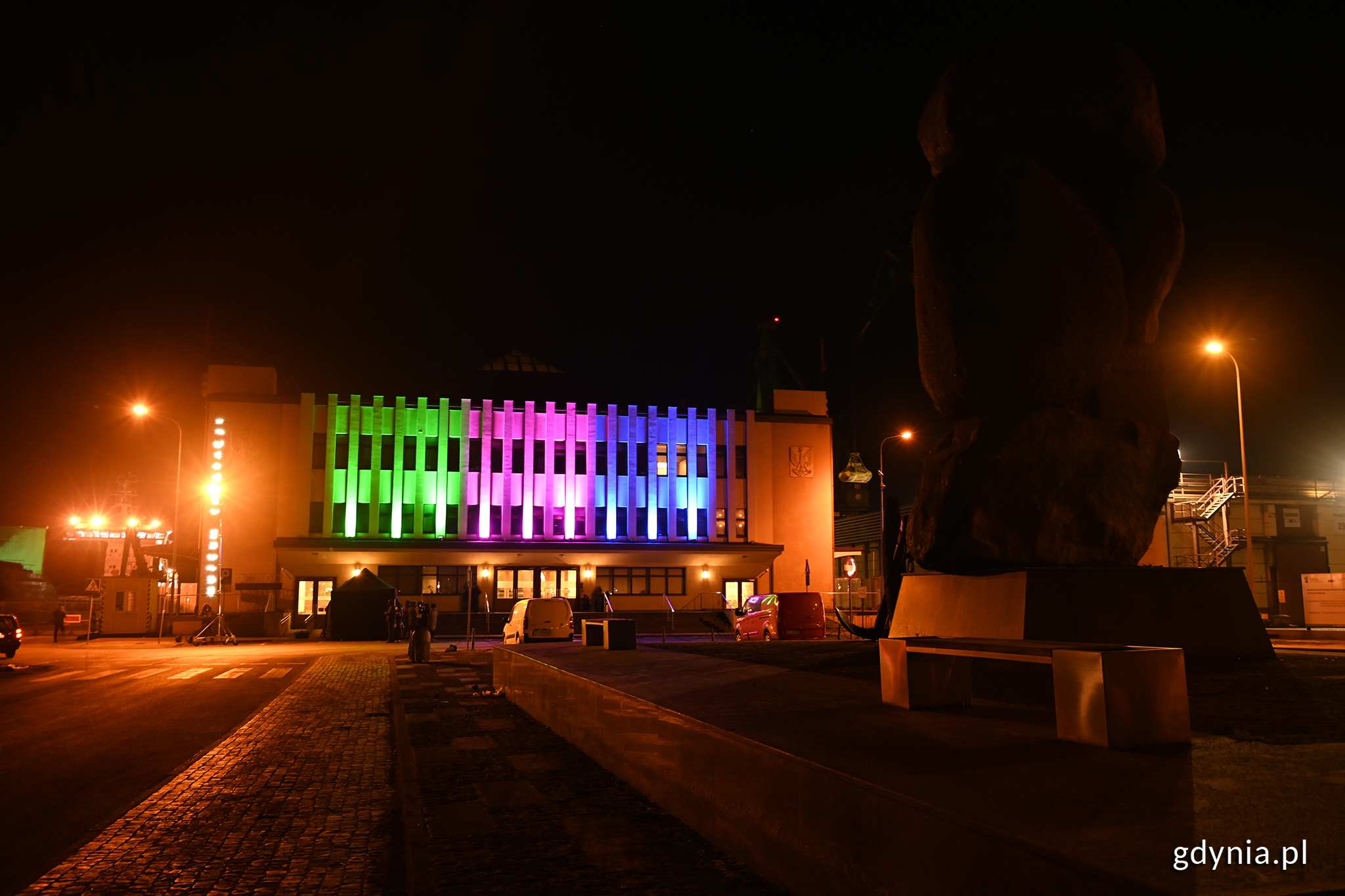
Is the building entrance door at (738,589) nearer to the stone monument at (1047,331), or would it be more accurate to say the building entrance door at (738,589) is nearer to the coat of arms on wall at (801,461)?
the coat of arms on wall at (801,461)

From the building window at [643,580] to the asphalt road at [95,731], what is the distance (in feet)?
91.9

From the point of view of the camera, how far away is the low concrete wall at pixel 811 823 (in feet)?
11.1

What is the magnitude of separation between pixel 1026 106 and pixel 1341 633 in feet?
68.5

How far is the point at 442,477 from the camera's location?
52219 mm

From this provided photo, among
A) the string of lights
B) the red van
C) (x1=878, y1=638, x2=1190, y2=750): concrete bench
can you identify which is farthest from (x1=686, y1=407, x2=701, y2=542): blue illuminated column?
(x1=878, y1=638, x2=1190, y2=750): concrete bench

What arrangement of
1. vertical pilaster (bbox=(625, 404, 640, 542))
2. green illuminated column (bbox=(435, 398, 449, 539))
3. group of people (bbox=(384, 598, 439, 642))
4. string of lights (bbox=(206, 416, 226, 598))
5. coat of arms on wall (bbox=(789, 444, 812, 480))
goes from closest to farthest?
group of people (bbox=(384, 598, 439, 642))
string of lights (bbox=(206, 416, 226, 598))
green illuminated column (bbox=(435, 398, 449, 539))
vertical pilaster (bbox=(625, 404, 640, 542))
coat of arms on wall (bbox=(789, 444, 812, 480))

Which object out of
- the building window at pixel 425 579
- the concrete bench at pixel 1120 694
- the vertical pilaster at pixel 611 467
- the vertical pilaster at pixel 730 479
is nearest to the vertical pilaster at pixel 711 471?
the vertical pilaster at pixel 730 479

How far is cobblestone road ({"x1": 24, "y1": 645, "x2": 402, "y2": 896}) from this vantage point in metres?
5.52

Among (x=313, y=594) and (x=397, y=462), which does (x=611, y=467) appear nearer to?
(x=397, y=462)

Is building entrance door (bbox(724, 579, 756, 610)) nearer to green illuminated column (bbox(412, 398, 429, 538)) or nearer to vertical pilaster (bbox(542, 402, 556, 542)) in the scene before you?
vertical pilaster (bbox(542, 402, 556, 542))

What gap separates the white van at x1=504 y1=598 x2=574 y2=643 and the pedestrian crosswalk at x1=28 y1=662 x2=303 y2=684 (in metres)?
6.09

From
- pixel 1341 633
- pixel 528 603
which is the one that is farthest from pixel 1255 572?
pixel 528 603

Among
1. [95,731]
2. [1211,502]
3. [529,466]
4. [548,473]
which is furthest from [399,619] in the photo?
[1211,502]

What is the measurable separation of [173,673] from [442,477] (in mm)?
30856
